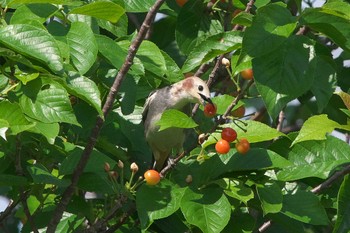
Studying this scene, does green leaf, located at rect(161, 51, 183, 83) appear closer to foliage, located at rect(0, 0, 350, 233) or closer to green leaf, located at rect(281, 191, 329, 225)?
foliage, located at rect(0, 0, 350, 233)

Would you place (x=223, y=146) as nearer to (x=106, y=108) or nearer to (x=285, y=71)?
(x=285, y=71)

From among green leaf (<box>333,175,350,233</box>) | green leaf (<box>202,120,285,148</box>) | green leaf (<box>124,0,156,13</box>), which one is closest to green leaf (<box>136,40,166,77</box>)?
green leaf (<box>124,0,156,13</box>)

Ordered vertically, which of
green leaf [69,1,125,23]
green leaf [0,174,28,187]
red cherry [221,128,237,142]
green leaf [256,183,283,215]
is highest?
green leaf [69,1,125,23]

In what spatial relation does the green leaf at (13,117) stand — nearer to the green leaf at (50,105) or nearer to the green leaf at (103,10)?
the green leaf at (50,105)

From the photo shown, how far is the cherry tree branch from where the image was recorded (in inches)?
146

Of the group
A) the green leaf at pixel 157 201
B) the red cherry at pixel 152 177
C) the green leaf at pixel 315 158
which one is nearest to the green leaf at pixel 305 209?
the green leaf at pixel 315 158

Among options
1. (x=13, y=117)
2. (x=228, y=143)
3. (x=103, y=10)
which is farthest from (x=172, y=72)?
(x=13, y=117)

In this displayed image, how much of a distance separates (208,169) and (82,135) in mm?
755

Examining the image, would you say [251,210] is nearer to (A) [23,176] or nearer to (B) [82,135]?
(B) [82,135]

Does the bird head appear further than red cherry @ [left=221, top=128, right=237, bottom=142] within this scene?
Yes

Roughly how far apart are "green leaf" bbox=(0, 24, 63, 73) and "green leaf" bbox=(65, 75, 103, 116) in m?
0.12

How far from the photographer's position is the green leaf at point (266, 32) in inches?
155

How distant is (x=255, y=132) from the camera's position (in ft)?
14.3

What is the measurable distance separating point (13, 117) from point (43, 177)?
0.41m
